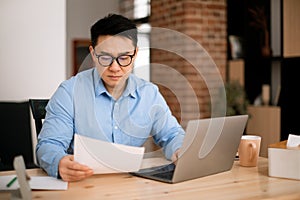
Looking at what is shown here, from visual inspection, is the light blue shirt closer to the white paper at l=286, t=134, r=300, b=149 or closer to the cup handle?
the cup handle

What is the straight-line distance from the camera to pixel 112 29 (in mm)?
1359

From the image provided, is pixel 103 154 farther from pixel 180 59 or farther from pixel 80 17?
pixel 80 17

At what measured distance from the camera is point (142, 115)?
4.92ft

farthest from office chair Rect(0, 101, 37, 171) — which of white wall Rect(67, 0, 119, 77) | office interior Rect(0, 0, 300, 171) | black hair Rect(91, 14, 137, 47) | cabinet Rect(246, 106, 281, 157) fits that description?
white wall Rect(67, 0, 119, 77)

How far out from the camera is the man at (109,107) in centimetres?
128

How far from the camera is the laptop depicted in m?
1.11

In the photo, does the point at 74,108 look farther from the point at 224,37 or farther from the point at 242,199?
the point at 224,37

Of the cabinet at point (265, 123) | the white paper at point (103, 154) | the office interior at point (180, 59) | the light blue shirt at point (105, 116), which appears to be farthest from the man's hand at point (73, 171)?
the cabinet at point (265, 123)

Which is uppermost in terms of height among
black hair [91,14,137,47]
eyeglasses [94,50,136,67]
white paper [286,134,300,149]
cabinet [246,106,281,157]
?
black hair [91,14,137,47]

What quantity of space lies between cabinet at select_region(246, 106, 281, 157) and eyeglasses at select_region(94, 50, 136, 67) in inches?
106

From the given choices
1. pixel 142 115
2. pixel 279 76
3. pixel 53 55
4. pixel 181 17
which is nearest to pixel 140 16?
pixel 181 17

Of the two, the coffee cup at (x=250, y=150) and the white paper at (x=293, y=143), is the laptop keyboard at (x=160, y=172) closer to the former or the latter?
the coffee cup at (x=250, y=150)

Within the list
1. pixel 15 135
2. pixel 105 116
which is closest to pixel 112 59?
pixel 105 116

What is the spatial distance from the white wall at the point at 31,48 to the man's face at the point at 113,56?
4.64 ft
